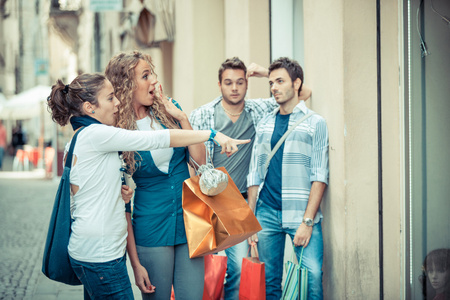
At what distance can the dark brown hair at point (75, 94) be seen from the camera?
3047 mm

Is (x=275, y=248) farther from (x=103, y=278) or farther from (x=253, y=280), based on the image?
(x=103, y=278)

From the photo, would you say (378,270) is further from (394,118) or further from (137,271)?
(137,271)

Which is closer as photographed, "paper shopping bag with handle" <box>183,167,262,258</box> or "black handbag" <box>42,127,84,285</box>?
"black handbag" <box>42,127,84,285</box>

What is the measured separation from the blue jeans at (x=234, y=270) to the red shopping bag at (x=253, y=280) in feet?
1.41

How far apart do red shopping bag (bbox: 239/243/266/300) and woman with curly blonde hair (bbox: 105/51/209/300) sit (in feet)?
1.93

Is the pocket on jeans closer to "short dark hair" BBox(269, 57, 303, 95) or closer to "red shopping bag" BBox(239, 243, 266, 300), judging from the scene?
"red shopping bag" BBox(239, 243, 266, 300)

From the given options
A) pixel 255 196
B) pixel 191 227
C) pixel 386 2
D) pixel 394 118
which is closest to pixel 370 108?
pixel 394 118

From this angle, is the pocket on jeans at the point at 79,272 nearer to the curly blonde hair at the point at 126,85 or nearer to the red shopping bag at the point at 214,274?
the curly blonde hair at the point at 126,85

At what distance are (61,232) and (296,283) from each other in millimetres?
1690

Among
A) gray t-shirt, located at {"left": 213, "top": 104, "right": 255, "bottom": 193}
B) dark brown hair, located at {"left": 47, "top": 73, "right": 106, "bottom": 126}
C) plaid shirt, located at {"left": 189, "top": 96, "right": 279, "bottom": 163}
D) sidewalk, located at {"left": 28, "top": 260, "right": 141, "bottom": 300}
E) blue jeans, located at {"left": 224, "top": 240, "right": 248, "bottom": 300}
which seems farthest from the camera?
sidewalk, located at {"left": 28, "top": 260, "right": 141, "bottom": 300}

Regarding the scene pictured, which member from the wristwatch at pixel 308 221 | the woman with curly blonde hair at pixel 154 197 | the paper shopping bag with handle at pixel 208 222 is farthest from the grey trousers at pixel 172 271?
the wristwatch at pixel 308 221

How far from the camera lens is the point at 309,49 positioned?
15.7 ft

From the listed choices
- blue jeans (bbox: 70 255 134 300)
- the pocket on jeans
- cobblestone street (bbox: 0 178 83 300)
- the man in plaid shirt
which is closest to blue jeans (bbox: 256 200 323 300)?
the man in plaid shirt

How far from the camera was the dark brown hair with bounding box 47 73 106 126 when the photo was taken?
305 cm
